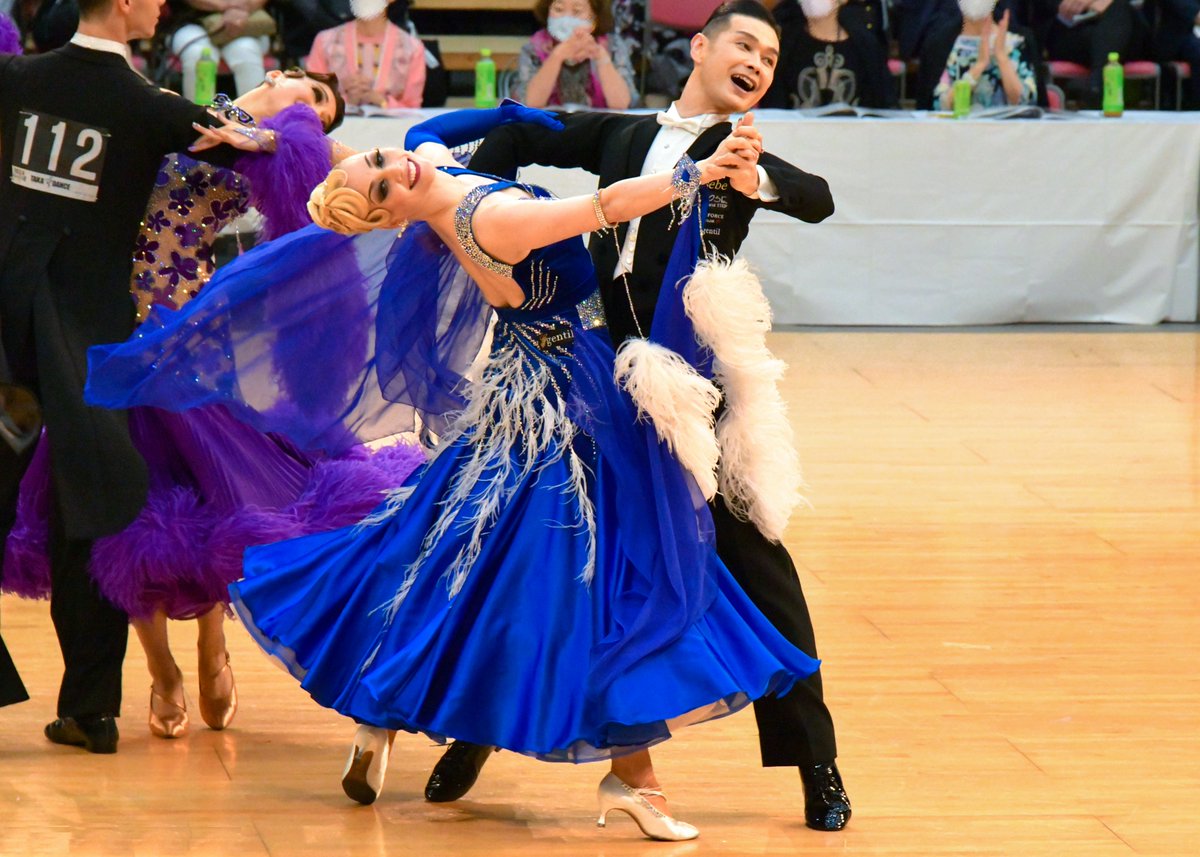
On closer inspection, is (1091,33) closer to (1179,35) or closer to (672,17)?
(1179,35)

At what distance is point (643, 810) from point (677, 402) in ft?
2.36

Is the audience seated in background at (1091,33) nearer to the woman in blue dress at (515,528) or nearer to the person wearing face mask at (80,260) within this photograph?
the woman in blue dress at (515,528)

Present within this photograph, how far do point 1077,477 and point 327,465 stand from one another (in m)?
3.14

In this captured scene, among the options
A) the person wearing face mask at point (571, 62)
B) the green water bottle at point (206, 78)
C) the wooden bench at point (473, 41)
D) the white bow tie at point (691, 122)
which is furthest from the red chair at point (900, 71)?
the white bow tie at point (691, 122)

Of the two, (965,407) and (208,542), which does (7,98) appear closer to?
(208,542)

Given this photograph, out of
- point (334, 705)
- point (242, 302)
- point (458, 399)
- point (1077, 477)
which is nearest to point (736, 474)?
point (458, 399)

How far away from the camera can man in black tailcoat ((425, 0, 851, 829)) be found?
3098 millimetres

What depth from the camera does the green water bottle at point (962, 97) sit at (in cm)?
827

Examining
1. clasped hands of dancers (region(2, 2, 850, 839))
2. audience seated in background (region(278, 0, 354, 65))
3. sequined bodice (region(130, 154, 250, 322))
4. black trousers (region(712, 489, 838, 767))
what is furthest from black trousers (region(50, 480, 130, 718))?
audience seated in background (region(278, 0, 354, 65))

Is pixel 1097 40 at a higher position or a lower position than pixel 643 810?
higher

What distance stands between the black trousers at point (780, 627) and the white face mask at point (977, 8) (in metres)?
6.10

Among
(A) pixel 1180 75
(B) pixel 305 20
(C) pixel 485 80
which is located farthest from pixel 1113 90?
(B) pixel 305 20

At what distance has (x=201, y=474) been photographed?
353 cm

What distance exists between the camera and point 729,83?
322 cm
